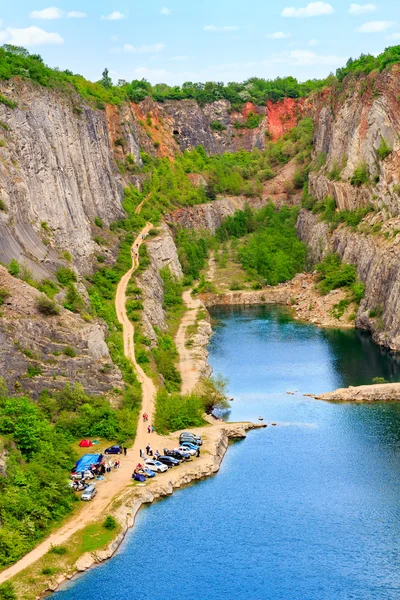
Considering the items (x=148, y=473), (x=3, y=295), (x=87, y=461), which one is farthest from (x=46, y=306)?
(x=148, y=473)

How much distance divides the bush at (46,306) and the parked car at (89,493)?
17976mm

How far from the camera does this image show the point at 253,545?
2463 inches

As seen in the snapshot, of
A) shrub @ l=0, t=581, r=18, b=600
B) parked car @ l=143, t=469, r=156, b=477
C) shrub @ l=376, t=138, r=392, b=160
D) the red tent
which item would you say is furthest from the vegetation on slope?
shrub @ l=0, t=581, r=18, b=600

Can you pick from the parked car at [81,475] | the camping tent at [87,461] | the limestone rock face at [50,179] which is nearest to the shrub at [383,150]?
the limestone rock face at [50,179]

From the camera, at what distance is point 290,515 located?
6681 centimetres

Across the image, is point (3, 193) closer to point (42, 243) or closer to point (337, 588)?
point (42, 243)

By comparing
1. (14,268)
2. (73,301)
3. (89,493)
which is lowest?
(89,493)

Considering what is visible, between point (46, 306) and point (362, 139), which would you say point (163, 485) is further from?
point (362, 139)

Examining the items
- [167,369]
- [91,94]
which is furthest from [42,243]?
[91,94]

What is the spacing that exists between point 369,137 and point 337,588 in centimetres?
9386

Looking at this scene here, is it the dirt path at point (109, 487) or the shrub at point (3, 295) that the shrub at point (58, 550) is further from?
the shrub at point (3, 295)

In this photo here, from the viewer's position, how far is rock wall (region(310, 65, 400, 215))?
13225cm

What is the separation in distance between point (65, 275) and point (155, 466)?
2637cm

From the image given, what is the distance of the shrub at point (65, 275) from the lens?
93.4 metres
